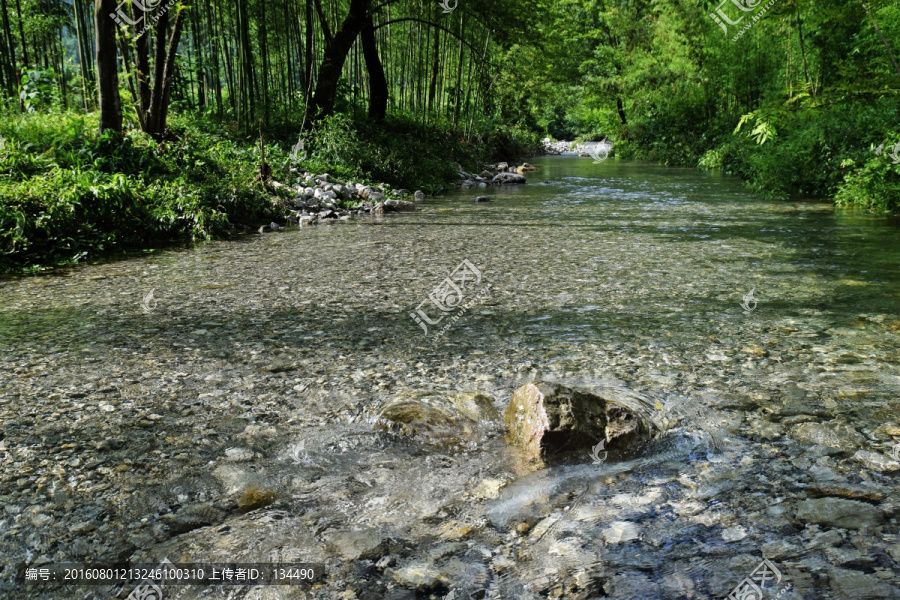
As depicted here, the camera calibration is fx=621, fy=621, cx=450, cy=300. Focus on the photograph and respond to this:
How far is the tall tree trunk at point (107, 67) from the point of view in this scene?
8.12m

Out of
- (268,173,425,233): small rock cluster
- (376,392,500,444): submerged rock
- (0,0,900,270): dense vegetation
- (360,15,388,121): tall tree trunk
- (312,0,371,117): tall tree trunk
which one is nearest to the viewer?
(376,392,500,444): submerged rock

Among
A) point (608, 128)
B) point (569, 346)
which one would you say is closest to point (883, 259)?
point (569, 346)

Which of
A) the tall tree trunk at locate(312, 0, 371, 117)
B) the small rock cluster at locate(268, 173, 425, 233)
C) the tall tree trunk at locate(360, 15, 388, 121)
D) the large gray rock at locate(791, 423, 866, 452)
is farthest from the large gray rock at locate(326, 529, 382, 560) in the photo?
the tall tree trunk at locate(360, 15, 388, 121)

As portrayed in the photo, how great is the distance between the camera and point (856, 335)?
421cm

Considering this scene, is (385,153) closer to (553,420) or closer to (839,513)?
(553,420)

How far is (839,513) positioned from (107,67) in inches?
374

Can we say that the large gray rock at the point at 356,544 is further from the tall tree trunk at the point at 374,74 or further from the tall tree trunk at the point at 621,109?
the tall tree trunk at the point at 621,109

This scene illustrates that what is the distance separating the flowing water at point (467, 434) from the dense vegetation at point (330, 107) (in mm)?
2022

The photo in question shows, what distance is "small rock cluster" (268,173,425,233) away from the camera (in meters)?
11.0

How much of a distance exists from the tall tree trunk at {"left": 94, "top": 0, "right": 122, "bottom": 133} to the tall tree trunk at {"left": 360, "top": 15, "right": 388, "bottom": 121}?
877cm

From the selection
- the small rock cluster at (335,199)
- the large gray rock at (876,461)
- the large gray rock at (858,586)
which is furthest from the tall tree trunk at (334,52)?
the large gray rock at (858,586)

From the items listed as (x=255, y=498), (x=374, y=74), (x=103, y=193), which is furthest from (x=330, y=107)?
(x=255, y=498)

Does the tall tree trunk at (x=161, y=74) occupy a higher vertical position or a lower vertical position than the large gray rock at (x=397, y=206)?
higher

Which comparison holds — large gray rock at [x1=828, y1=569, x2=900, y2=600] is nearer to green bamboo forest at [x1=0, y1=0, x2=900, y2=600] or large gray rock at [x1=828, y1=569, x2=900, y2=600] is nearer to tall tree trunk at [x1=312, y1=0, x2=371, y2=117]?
green bamboo forest at [x1=0, y1=0, x2=900, y2=600]
